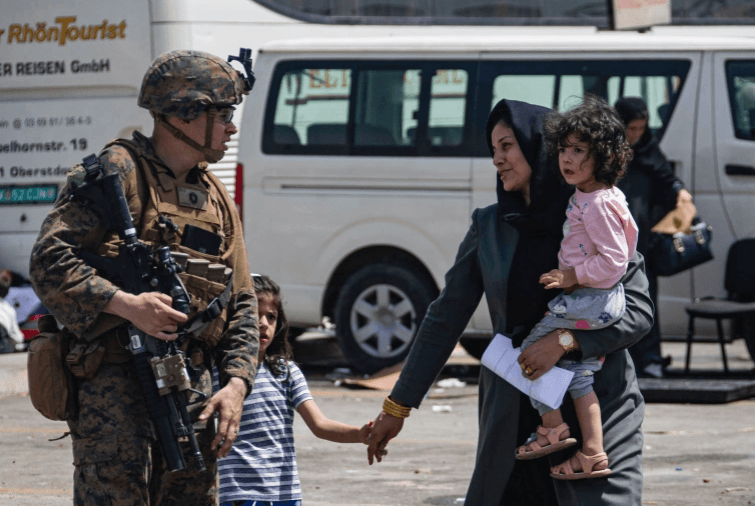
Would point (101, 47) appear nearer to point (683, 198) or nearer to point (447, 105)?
point (447, 105)

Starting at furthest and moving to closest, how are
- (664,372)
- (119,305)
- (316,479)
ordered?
(664,372), (316,479), (119,305)

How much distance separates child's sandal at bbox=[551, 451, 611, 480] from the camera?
326 centimetres

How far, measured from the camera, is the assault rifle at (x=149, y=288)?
316 centimetres

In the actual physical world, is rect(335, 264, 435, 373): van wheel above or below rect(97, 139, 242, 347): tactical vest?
below

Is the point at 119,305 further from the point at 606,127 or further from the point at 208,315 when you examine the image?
the point at 606,127

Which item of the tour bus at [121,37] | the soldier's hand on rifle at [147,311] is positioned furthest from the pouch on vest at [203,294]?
the tour bus at [121,37]

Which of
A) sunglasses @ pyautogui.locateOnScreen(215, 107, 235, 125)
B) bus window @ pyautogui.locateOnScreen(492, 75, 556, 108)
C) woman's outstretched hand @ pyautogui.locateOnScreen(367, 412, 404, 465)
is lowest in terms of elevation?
woman's outstretched hand @ pyautogui.locateOnScreen(367, 412, 404, 465)

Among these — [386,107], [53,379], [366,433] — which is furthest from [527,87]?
[53,379]

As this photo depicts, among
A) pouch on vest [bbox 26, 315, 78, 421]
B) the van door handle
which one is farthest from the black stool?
pouch on vest [bbox 26, 315, 78, 421]

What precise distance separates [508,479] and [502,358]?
1.08 feet

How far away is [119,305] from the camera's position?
124 inches

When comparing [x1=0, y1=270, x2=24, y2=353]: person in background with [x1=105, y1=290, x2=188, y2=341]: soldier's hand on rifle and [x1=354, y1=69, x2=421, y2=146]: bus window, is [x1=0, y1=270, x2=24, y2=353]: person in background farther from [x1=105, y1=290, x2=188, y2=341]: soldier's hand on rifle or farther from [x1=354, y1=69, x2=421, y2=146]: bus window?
[x1=105, y1=290, x2=188, y2=341]: soldier's hand on rifle

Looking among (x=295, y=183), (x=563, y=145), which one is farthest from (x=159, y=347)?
(x=295, y=183)

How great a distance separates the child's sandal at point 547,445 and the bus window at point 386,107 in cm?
645
